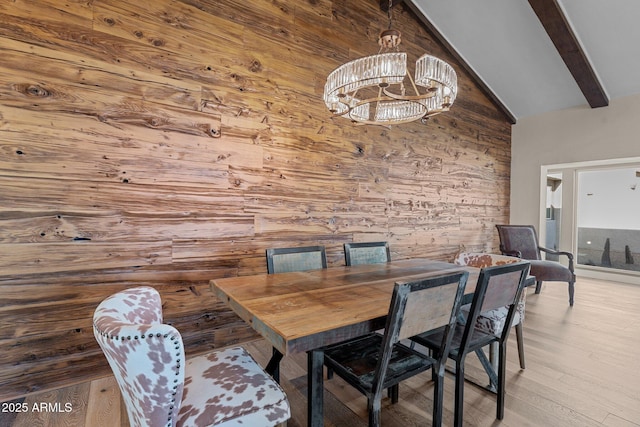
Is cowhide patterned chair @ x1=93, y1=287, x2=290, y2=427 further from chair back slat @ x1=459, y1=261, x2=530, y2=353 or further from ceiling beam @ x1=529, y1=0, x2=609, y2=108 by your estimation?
ceiling beam @ x1=529, y1=0, x2=609, y2=108

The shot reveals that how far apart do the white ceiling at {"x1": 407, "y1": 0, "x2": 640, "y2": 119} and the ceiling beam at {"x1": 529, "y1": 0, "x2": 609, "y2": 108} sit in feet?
0.42

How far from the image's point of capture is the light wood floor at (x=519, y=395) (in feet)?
5.66

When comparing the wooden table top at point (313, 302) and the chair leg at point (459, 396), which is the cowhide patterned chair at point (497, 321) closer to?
the wooden table top at point (313, 302)

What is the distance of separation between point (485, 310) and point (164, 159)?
7.74ft

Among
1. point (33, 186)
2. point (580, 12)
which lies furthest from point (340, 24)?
point (33, 186)

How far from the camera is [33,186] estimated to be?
193cm

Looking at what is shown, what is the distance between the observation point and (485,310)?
162 cm

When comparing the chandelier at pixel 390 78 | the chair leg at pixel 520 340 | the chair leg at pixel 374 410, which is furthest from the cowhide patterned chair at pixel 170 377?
the chair leg at pixel 520 340

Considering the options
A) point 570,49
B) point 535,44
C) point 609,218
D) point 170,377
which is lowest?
point 170,377

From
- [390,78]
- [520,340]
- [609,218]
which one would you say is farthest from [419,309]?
[609,218]

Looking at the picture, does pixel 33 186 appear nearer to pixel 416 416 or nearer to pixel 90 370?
pixel 90 370

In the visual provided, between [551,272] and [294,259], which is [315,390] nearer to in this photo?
[294,259]

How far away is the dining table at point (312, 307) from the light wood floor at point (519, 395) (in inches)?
23.0

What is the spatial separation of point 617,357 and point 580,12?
3545 millimetres
